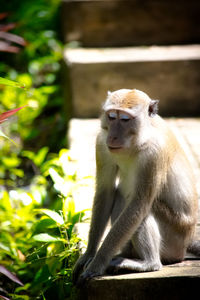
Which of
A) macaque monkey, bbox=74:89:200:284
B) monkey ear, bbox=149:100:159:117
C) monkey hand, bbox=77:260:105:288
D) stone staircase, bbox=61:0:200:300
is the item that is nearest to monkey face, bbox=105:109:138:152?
macaque monkey, bbox=74:89:200:284

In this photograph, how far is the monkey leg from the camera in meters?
3.29

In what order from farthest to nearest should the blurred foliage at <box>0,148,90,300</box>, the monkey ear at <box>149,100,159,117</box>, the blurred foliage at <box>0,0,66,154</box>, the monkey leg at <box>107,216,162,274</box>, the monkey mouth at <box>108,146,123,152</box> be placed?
the blurred foliage at <box>0,0,66,154</box> < the blurred foliage at <box>0,148,90,300</box> < the monkey ear at <box>149,100,159,117</box> < the monkey leg at <box>107,216,162,274</box> < the monkey mouth at <box>108,146,123,152</box>

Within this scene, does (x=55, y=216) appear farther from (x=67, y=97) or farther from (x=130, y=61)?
(x=67, y=97)

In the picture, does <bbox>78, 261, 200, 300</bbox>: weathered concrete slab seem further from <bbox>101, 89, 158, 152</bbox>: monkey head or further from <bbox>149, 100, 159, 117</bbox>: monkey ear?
<bbox>149, 100, 159, 117</bbox>: monkey ear

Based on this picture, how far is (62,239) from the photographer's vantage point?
3850 millimetres

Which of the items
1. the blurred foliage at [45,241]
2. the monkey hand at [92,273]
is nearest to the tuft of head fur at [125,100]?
the monkey hand at [92,273]

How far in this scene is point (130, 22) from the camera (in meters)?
8.25

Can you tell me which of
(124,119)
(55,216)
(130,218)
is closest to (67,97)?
(55,216)

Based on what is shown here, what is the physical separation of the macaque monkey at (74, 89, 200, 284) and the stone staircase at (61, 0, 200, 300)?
639 mm

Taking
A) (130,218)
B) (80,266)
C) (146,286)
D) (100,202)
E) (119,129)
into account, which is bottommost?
(146,286)

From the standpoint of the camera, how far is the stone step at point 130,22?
8156mm

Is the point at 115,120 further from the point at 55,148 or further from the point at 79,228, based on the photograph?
the point at 55,148

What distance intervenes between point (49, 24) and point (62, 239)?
701 cm

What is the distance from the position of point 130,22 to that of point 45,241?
5.23 metres
